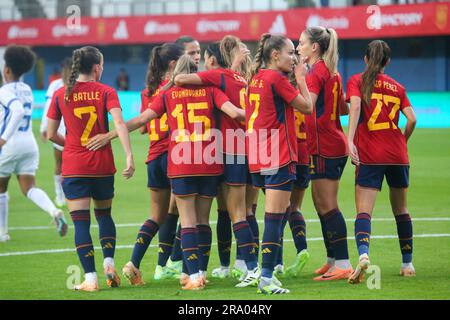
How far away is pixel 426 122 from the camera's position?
29734 millimetres


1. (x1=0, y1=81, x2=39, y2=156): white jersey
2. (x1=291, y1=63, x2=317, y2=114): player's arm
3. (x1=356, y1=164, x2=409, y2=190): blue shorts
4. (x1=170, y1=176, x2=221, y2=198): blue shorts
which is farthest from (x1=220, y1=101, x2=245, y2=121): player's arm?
(x1=0, y1=81, x2=39, y2=156): white jersey

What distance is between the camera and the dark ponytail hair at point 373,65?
28.7ft

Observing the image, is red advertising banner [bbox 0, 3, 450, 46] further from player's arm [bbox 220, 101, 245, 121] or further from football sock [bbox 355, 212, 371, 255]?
player's arm [bbox 220, 101, 245, 121]

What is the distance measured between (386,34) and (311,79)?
32498mm

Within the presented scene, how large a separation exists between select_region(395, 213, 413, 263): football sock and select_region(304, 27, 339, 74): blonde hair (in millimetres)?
1587

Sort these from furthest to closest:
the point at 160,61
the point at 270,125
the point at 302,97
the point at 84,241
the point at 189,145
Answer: the point at 160,61 < the point at 84,241 < the point at 189,145 < the point at 270,125 < the point at 302,97

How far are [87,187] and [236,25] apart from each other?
36365 mm

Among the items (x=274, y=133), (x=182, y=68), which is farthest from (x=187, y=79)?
(x=274, y=133)

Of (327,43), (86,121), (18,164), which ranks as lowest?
(18,164)

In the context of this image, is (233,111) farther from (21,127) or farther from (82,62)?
(21,127)

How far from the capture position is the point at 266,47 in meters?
8.06

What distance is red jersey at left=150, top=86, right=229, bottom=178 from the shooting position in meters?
8.19

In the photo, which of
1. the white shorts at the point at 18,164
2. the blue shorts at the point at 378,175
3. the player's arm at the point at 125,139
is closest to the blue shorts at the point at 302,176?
the blue shorts at the point at 378,175
